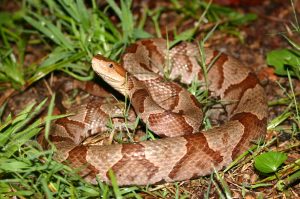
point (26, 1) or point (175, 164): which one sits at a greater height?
point (26, 1)

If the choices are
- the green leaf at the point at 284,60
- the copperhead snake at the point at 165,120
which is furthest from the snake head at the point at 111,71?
the green leaf at the point at 284,60

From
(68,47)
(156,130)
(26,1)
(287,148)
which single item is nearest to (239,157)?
(287,148)

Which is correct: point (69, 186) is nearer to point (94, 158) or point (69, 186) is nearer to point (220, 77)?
point (94, 158)

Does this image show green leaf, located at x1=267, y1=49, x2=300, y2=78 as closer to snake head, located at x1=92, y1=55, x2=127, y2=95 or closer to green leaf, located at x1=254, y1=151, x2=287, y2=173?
green leaf, located at x1=254, y1=151, x2=287, y2=173

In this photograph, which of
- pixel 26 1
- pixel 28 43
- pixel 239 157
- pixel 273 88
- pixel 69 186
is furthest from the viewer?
pixel 26 1

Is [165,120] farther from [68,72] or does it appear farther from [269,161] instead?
[68,72]

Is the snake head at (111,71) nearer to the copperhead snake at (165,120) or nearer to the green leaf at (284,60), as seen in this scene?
the copperhead snake at (165,120)
